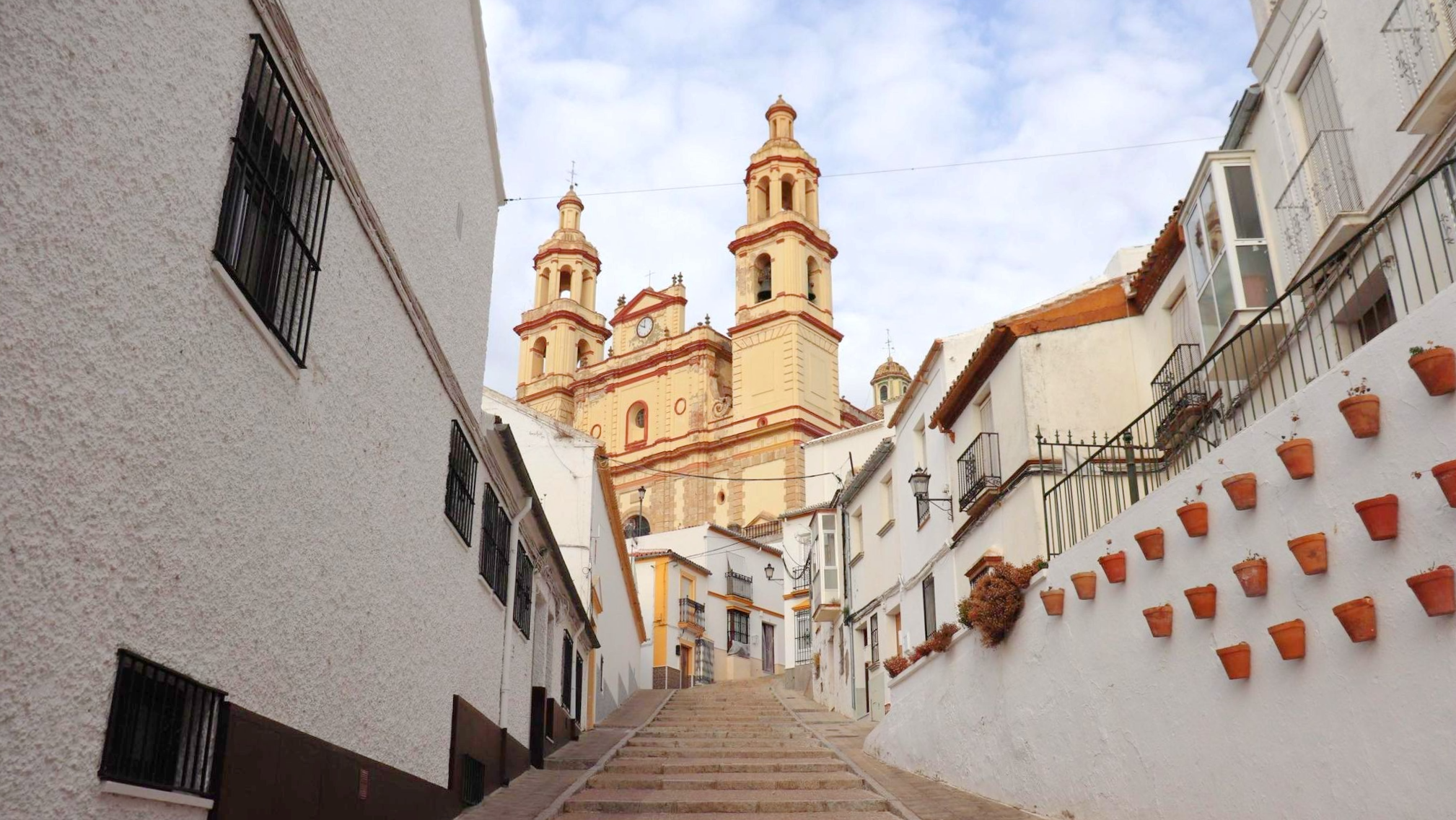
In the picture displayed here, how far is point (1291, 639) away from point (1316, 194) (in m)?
5.24

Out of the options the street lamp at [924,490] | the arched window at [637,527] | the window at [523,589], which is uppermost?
the arched window at [637,527]

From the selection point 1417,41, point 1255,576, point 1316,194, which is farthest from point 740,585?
point 1255,576

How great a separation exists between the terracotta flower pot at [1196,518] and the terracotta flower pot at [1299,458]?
105cm

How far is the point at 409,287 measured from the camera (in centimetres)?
786

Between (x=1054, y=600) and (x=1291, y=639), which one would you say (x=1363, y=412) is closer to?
(x=1291, y=639)

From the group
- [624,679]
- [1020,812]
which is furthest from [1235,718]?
[624,679]

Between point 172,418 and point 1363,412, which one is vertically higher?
point 1363,412

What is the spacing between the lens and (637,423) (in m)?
54.7

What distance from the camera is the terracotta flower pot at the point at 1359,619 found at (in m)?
5.80

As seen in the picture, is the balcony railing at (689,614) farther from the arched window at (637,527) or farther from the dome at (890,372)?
the dome at (890,372)

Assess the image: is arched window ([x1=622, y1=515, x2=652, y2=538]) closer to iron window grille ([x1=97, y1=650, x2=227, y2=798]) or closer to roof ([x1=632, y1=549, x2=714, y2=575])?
roof ([x1=632, y1=549, x2=714, y2=575])

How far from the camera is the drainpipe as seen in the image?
11.6m

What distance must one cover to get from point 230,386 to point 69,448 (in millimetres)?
1247

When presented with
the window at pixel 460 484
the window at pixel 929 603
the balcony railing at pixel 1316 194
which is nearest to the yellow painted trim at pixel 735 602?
the window at pixel 929 603
